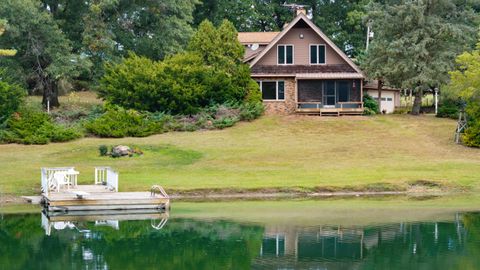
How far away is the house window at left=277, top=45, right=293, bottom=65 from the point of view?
63969 mm

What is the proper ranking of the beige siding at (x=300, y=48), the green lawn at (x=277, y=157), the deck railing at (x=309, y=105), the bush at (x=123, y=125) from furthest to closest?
Result: the beige siding at (x=300, y=48) < the deck railing at (x=309, y=105) < the bush at (x=123, y=125) < the green lawn at (x=277, y=157)

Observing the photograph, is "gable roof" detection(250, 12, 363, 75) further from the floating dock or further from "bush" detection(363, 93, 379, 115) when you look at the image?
the floating dock

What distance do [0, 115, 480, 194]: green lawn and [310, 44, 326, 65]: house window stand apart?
6.54 m

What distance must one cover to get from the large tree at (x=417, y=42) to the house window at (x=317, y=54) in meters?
3.43

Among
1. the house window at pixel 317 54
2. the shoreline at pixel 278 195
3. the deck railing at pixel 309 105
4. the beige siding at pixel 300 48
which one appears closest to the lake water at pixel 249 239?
the shoreline at pixel 278 195

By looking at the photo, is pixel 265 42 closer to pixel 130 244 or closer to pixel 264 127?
pixel 264 127

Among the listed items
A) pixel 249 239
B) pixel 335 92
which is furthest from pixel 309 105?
pixel 249 239

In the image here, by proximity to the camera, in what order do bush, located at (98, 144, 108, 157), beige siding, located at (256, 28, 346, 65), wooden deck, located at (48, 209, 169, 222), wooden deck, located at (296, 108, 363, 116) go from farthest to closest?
1. beige siding, located at (256, 28, 346, 65)
2. wooden deck, located at (296, 108, 363, 116)
3. bush, located at (98, 144, 108, 157)
4. wooden deck, located at (48, 209, 169, 222)

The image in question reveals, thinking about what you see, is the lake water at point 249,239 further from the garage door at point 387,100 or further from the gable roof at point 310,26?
the garage door at point 387,100

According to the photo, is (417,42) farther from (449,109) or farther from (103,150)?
(103,150)

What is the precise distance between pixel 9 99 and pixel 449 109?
31830mm

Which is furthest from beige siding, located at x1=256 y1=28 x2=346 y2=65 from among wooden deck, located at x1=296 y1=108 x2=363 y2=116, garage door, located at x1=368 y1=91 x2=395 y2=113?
garage door, located at x1=368 y1=91 x2=395 y2=113

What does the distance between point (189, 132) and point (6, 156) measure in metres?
12.8

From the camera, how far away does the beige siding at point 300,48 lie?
2512 inches
